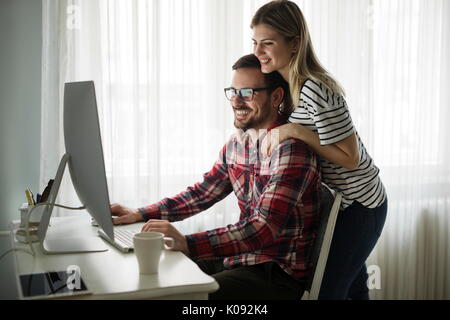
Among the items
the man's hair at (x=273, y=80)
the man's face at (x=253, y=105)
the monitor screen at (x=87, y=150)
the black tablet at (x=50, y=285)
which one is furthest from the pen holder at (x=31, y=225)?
the man's hair at (x=273, y=80)

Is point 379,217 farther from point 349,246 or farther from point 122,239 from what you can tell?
point 122,239

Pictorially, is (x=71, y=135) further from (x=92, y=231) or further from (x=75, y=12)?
(x=75, y=12)

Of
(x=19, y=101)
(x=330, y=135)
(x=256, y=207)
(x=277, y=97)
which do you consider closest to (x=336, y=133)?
(x=330, y=135)

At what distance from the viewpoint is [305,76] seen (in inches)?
70.6

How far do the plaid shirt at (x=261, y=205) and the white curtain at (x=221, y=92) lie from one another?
2.15ft

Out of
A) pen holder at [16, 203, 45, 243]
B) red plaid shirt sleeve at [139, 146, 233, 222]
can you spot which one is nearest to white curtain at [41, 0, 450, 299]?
red plaid shirt sleeve at [139, 146, 233, 222]

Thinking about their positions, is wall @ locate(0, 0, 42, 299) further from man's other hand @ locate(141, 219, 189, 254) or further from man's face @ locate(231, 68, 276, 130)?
man's other hand @ locate(141, 219, 189, 254)

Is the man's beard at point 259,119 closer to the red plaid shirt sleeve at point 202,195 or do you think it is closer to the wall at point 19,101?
the red plaid shirt sleeve at point 202,195

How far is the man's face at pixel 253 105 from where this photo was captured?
5.96 feet

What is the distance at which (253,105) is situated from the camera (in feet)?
5.94

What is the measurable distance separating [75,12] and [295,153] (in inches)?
53.1

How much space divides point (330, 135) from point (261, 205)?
0.36 metres

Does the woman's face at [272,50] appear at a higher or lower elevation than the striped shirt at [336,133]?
higher
